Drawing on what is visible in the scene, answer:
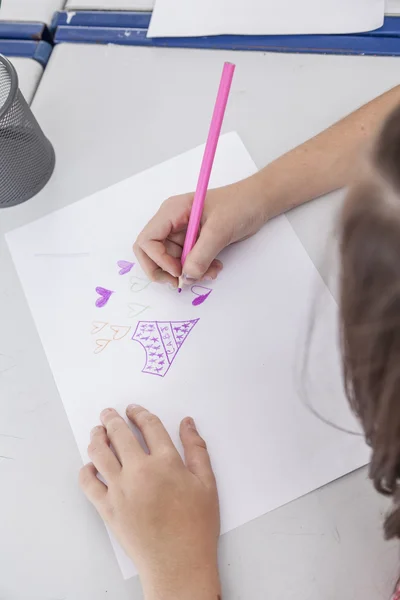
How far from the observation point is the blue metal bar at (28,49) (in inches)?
32.9

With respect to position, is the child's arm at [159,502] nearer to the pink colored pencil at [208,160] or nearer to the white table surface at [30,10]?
the pink colored pencil at [208,160]

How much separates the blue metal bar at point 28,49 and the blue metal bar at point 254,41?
0.02m

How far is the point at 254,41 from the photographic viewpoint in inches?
30.7

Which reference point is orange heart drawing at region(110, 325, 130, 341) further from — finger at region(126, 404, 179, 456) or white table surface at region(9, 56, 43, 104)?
white table surface at region(9, 56, 43, 104)

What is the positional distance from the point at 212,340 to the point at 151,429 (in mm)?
113

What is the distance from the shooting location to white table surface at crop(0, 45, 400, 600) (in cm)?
52

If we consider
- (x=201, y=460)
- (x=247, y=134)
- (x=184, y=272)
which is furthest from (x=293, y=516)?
(x=247, y=134)

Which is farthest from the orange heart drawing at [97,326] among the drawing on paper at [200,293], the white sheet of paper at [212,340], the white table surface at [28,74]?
the white table surface at [28,74]

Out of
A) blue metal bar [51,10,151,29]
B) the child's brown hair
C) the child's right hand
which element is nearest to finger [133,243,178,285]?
the child's right hand

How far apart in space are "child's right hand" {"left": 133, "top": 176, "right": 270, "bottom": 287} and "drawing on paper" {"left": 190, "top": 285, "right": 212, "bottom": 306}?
14 mm

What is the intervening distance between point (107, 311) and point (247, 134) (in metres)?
0.29

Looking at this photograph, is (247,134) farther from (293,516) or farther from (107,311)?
(293,516)

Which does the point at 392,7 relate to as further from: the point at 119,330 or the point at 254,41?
the point at 119,330

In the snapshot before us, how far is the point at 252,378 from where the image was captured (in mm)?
583
